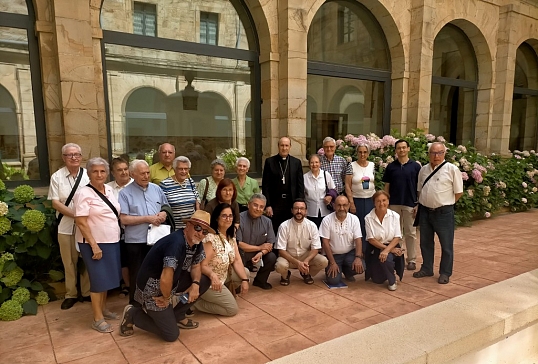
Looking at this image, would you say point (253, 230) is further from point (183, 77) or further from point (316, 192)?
point (183, 77)

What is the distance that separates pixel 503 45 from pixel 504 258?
7350 mm

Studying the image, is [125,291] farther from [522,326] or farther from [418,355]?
[522,326]

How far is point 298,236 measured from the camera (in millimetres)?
4359

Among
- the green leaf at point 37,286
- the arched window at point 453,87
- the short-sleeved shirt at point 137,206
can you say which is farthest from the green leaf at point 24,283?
the arched window at point 453,87

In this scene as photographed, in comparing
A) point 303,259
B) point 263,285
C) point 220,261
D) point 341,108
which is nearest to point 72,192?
point 220,261

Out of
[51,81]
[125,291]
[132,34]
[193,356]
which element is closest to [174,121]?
[132,34]

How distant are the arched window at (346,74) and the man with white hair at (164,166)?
13.2 ft

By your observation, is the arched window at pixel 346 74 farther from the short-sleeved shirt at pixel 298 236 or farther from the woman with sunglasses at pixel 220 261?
the woman with sunglasses at pixel 220 261

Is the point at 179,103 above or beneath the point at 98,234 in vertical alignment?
above

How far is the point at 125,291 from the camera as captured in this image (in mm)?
4219

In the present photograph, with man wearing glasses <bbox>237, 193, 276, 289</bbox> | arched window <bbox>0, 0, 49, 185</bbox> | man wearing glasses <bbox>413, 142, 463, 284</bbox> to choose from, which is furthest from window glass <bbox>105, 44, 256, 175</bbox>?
man wearing glasses <bbox>413, 142, 463, 284</bbox>

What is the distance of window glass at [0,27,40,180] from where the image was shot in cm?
484

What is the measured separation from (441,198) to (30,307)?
4640mm

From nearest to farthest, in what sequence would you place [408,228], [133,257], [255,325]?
1. [255,325]
2. [133,257]
3. [408,228]
